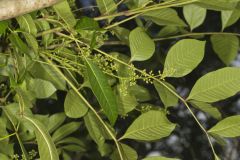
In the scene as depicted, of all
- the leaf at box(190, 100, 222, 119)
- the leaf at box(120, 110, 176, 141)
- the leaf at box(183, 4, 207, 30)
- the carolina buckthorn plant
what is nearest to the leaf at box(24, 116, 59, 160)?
the carolina buckthorn plant

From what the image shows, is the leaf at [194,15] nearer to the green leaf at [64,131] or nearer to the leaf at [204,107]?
the leaf at [204,107]

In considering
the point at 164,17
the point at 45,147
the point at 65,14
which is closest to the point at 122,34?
the point at 164,17

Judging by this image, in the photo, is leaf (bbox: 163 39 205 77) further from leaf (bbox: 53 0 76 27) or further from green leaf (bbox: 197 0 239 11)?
leaf (bbox: 53 0 76 27)

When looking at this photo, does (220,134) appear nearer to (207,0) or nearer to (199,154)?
(207,0)

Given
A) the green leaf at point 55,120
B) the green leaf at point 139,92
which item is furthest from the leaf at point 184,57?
the green leaf at point 55,120

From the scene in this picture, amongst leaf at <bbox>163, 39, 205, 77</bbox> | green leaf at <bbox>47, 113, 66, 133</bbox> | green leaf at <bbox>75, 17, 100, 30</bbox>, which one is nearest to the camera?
green leaf at <bbox>75, 17, 100, 30</bbox>

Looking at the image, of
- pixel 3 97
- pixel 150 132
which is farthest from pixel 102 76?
pixel 3 97

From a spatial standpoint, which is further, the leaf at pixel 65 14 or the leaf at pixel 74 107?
the leaf at pixel 74 107
